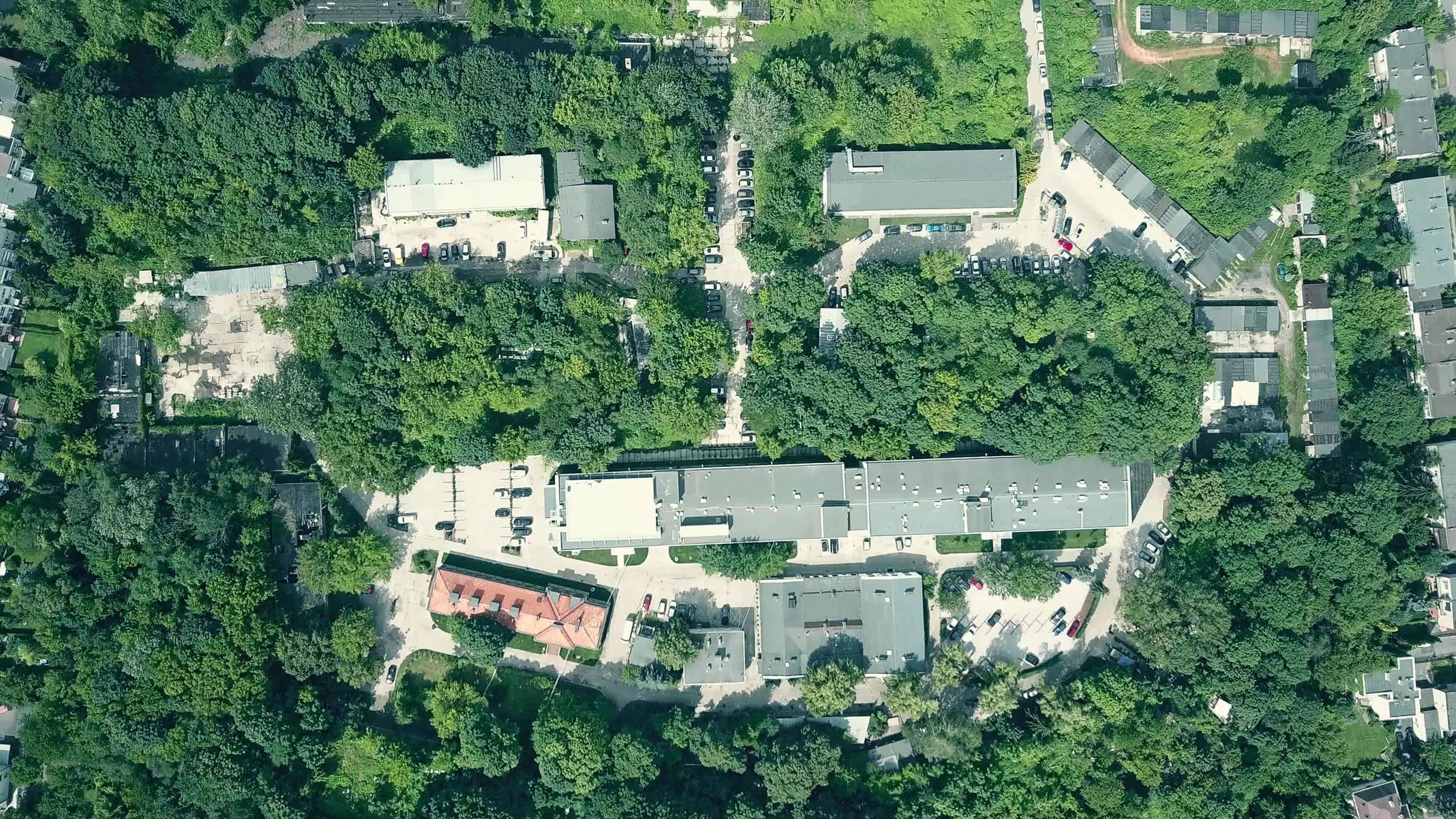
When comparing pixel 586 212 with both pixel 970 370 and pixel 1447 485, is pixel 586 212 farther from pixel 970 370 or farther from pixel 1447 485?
pixel 1447 485

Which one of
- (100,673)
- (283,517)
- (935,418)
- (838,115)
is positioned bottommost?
(100,673)

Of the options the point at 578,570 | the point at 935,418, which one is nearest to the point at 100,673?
the point at 578,570

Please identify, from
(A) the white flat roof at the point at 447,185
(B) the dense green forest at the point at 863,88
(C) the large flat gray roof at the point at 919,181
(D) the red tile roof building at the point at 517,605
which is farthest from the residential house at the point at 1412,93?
(D) the red tile roof building at the point at 517,605

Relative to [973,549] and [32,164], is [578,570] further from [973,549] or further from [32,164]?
[32,164]

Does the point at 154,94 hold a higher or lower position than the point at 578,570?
higher

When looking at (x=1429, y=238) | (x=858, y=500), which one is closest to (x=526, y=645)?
(x=858, y=500)

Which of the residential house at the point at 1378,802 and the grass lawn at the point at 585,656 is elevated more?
the grass lawn at the point at 585,656

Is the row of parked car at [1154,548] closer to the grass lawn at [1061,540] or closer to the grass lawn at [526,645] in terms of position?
the grass lawn at [1061,540]
